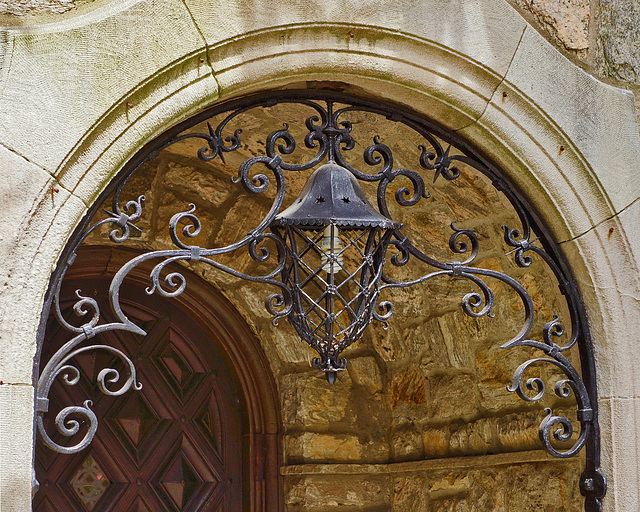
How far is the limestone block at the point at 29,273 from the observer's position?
68.1 inches

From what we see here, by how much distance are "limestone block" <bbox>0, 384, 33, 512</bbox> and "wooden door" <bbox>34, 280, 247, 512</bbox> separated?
117 centimetres

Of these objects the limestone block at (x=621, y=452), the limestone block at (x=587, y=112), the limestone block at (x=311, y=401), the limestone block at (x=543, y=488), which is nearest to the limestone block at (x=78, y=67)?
the limestone block at (x=587, y=112)

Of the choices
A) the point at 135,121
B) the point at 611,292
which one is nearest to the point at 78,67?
the point at 135,121

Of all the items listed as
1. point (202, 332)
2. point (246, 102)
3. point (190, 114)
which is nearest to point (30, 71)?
point (190, 114)

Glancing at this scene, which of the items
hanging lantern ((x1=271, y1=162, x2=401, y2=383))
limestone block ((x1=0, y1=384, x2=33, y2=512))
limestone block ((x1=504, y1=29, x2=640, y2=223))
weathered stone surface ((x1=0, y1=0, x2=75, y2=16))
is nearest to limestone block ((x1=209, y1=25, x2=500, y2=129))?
limestone block ((x1=504, y1=29, x2=640, y2=223))

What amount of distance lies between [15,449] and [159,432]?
4.53 feet

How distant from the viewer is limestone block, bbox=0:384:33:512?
5.56 ft

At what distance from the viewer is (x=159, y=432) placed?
306 cm

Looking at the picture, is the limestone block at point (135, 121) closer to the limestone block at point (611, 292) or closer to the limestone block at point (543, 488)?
the limestone block at point (611, 292)

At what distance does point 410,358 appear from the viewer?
3.18 meters

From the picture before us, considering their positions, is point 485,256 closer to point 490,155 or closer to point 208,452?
point 490,155

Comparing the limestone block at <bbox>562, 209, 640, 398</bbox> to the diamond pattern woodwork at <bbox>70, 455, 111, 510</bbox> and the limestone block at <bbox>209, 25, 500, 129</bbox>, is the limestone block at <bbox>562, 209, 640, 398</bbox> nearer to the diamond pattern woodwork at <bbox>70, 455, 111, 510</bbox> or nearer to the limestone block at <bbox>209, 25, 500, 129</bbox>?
the limestone block at <bbox>209, 25, 500, 129</bbox>

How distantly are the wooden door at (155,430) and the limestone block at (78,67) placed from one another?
Answer: 1.21m

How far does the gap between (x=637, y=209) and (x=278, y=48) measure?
3.56 ft
